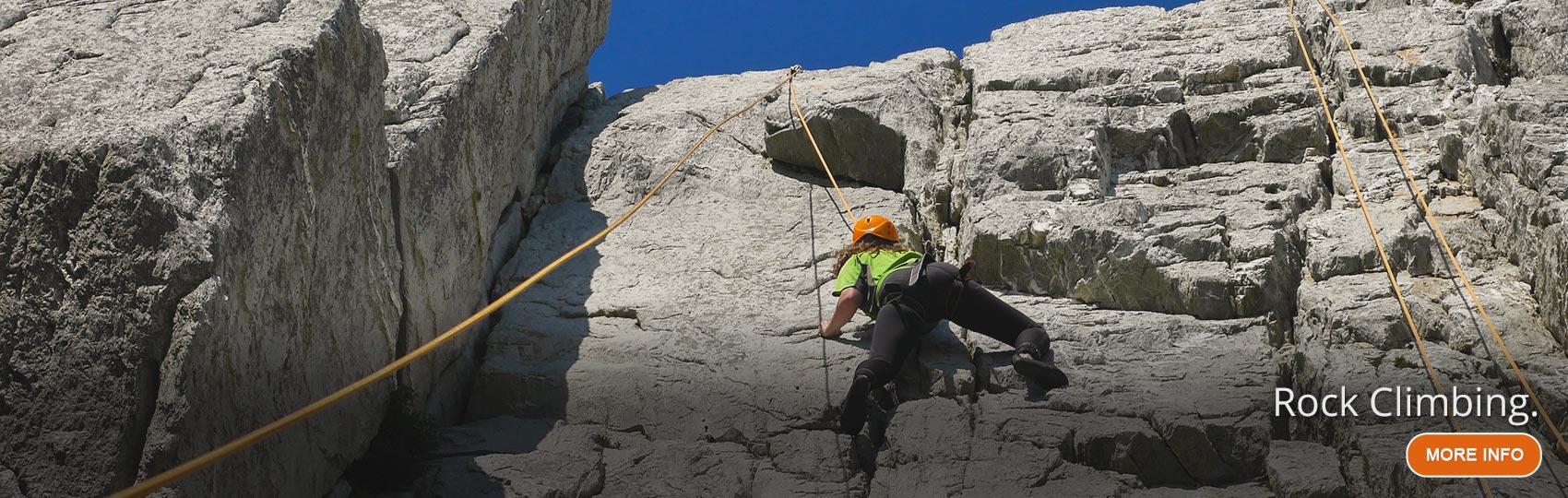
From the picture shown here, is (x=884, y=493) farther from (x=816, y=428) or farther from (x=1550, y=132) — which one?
(x=1550, y=132)

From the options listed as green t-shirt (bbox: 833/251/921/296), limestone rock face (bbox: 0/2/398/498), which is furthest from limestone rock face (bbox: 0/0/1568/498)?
green t-shirt (bbox: 833/251/921/296)

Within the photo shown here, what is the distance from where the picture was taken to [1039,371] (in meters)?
7.10

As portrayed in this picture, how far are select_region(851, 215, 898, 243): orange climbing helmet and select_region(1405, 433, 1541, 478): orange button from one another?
3391mm

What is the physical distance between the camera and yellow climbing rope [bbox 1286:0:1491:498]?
20.4 feet

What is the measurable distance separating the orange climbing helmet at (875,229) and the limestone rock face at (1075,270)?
2.02 ft

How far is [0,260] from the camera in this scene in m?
5.11

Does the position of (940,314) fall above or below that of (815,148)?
below

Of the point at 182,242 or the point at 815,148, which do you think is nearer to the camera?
the point at 182,242

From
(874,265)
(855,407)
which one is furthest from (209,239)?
(874,265)

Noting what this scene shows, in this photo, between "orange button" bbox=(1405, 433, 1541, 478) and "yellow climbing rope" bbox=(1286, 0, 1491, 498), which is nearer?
"orange button" bbox=(1405, 433, 1541, 478)

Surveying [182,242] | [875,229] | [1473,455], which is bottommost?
[1473,455]

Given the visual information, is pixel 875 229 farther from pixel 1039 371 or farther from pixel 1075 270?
pixel 1039 371

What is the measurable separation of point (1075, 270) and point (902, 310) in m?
1.50

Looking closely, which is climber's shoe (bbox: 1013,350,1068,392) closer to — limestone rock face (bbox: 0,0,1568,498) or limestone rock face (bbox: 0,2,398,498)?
limestone rock face (bbox: 0,0,1568,498)
